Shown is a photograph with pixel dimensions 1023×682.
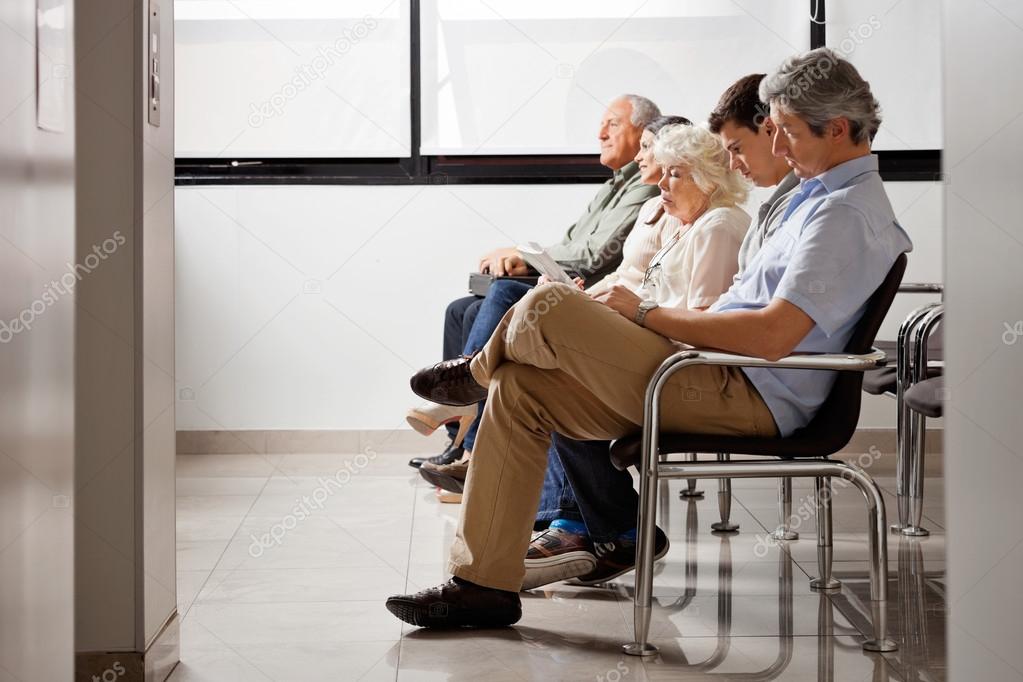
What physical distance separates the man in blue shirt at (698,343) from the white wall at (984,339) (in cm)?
79

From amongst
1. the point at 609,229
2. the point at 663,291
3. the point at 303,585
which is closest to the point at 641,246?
the point at 609,229

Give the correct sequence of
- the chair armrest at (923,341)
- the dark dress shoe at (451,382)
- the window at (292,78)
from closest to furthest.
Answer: the dark dress shoe at (451,382) → the chair armrest at (923,341) → the window at (292,78)

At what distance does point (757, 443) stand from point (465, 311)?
6.60 feet

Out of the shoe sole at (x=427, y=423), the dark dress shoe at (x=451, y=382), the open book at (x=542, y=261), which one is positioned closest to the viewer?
the dark dress shoe at (x=451, y=382)

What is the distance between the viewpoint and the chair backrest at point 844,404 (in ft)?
7.14

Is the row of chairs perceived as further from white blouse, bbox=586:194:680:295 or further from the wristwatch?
the wristwatch

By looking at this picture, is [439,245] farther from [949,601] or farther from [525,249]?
[949,601]

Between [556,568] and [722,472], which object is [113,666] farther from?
[722,472]

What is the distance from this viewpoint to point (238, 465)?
4.32 metres

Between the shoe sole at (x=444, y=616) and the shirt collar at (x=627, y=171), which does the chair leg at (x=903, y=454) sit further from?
the shoe sole at (x=444, y=616)

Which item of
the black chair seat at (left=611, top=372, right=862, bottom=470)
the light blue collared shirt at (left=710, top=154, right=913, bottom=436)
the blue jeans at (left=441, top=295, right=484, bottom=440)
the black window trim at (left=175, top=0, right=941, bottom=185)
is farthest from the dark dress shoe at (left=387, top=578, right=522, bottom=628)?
the black window trim at (left=175, top=0, right=941, bottom=185)

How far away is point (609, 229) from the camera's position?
3.66 meters

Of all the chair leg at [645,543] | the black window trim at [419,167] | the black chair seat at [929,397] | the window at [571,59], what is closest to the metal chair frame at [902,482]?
the black chair seat at [929,397]

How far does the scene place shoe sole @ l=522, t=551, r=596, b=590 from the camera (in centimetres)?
257
